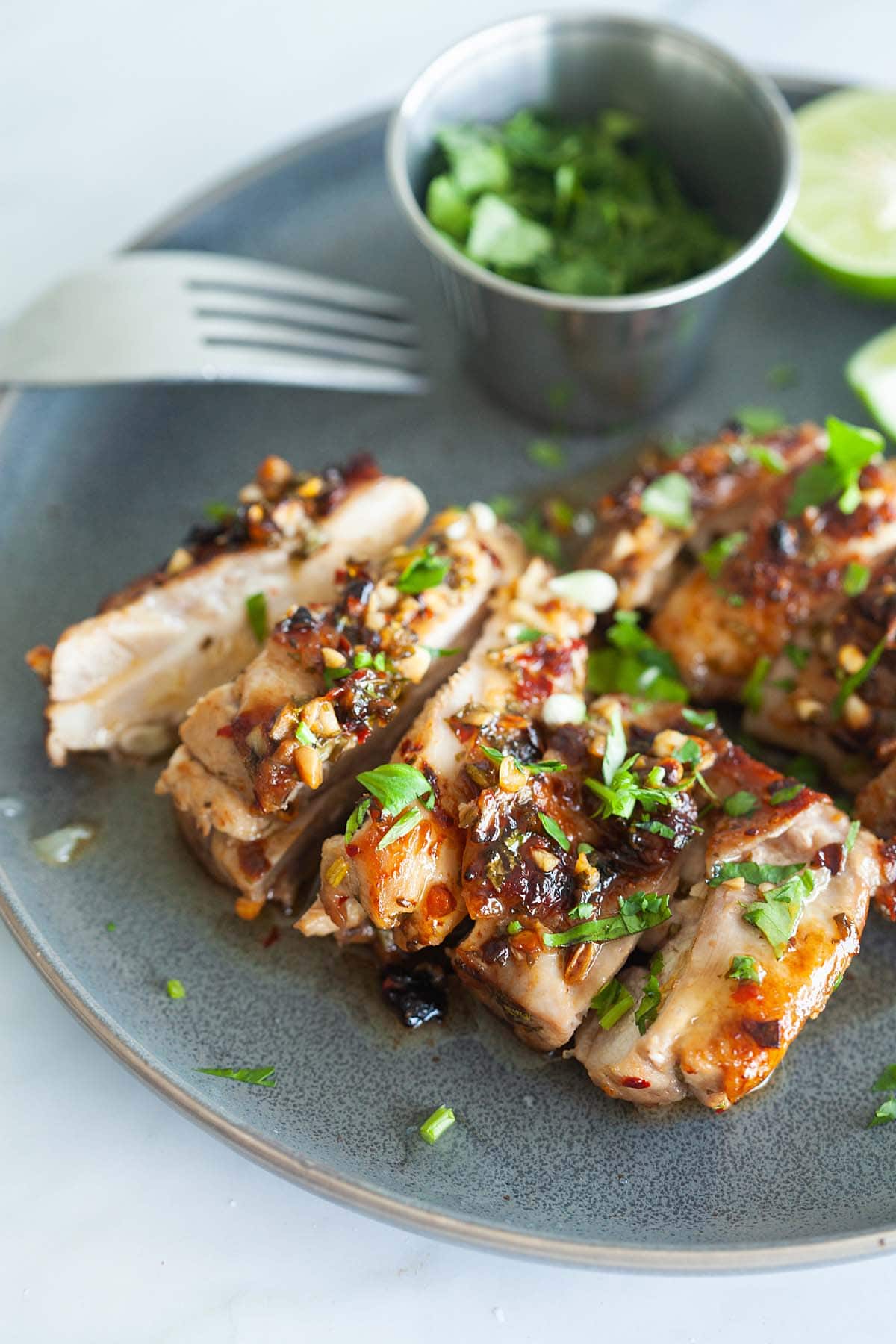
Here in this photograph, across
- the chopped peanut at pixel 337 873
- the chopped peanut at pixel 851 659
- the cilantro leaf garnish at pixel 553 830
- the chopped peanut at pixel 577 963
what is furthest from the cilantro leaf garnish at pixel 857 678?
the chopped peanut at pixel 337 873

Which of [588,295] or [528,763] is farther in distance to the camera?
[588,295]

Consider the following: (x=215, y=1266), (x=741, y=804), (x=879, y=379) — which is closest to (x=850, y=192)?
(x=879, y=379)

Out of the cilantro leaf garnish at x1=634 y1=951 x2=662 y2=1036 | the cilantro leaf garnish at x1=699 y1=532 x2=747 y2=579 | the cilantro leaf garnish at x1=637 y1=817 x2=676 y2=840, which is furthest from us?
the cilantro leaf garnish at x1=699 y1=532 x2=747 y2=579

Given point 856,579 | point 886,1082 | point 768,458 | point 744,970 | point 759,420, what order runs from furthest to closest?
point 759,420, point 768,458, point 856,579, point 886,1082, point 744,970

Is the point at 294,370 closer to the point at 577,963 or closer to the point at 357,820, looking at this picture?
the point at 357,820

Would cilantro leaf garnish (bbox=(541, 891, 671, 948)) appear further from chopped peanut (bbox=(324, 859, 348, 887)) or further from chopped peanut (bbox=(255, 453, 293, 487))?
chopped peanut (bbox=(255, 453, 293, 487))

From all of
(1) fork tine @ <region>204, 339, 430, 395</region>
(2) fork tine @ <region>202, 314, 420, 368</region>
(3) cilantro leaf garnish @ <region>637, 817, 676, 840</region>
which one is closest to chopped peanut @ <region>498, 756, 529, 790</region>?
(3) cilantro leaf garnish @ <region>637, 817, 676, 840</region>
